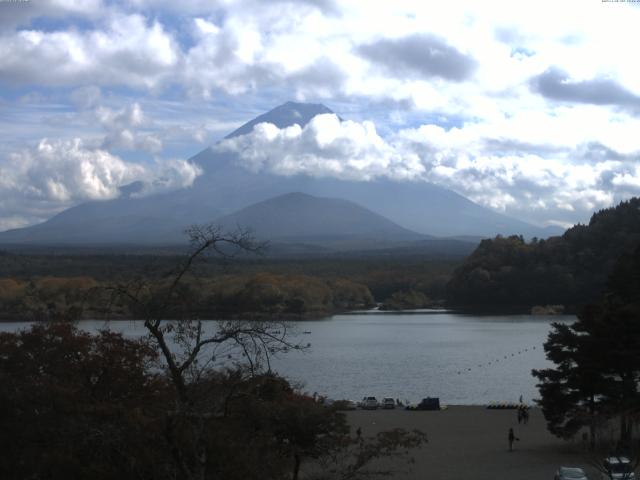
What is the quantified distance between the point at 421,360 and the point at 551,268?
34.5 meters

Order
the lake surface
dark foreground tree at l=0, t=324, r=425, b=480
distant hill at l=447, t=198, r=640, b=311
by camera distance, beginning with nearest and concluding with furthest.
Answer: dark foreground tree at l=0, t=324, r=425, b=480 < the lake surface < distant hill at l=447, t=198, r=640, b=311

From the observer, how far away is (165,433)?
659cm

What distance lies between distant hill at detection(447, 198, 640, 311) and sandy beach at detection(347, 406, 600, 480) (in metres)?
47.1

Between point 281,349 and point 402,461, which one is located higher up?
point 281,349

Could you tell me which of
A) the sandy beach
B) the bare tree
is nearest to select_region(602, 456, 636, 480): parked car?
the sandy beach

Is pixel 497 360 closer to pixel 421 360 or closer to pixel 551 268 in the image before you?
pixel 421 360

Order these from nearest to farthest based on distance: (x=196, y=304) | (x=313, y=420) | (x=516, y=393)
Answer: (x=196, y=304) < (x=313, y=420) < (x=516, y=393)

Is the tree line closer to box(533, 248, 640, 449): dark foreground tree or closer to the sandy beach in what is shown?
the sandy beach

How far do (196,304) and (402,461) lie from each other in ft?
33.0

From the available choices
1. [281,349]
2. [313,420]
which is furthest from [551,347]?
[281,349]

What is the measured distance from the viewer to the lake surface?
31156 millimetres

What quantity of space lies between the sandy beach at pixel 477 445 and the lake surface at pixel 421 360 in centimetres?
309

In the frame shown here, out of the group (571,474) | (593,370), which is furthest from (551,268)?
(571,474)

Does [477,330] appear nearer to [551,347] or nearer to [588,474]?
[551,347]
